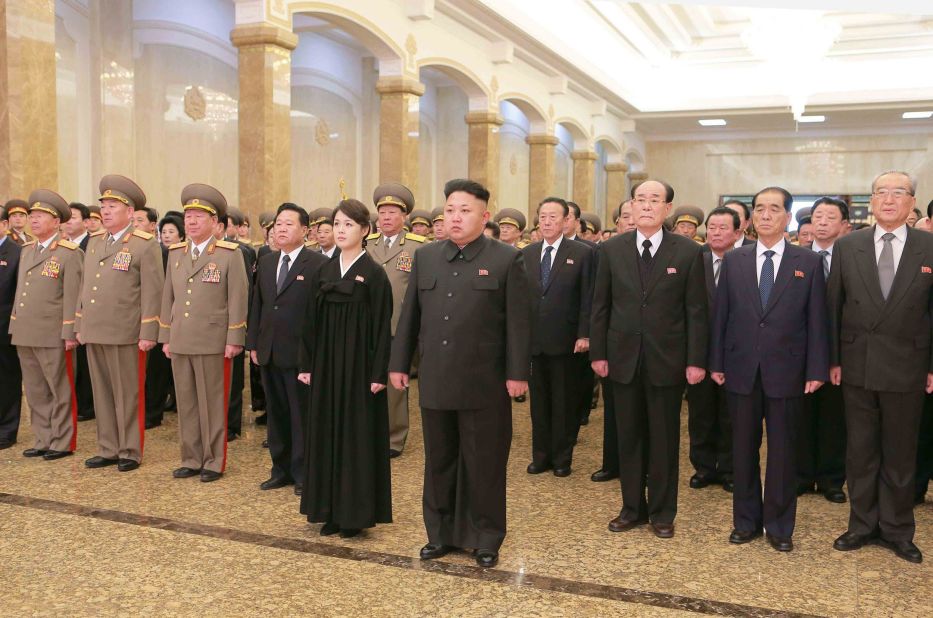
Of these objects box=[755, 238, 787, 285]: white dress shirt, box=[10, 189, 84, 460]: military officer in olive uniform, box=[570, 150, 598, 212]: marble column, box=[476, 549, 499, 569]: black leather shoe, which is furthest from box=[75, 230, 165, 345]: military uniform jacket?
box=[570, 150, 598, 212]: marble column

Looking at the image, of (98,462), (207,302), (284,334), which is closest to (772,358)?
(284,334)

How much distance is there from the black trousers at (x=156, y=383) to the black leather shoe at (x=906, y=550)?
4.96 m

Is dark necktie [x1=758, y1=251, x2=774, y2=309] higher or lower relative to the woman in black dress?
higher

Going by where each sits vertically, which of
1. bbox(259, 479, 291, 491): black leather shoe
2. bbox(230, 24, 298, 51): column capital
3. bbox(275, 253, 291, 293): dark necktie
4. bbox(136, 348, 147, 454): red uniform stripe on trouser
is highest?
bbox(230, 24, 298, 51): column capital

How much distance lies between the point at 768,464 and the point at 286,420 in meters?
2.62

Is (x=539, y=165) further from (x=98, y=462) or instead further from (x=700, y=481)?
(x=98, y=462)

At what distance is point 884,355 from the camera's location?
3592mm

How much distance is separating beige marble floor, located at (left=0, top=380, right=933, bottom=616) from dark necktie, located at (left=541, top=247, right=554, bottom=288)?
1.38 meters

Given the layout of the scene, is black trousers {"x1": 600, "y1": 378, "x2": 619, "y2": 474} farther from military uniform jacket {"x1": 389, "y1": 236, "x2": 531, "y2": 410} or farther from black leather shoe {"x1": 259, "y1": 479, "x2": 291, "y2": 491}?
black leather shoe {"x1": 259, "y1": 479, "x2": 291, "y2": 491}

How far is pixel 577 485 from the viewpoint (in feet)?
15.7

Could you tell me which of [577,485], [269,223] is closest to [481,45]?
[269,223]

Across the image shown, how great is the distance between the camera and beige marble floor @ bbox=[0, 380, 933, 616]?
3115 millimetres

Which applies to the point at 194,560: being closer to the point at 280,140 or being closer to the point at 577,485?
the point at 577,485

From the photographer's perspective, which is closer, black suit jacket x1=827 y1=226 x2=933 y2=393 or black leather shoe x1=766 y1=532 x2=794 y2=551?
black suit jacket x1=827 y1=226 x2=933 y2=393
